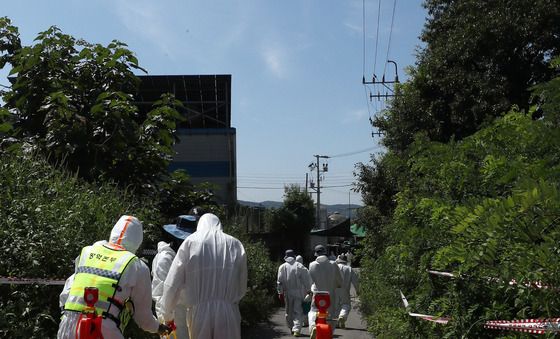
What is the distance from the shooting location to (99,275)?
5031 mm

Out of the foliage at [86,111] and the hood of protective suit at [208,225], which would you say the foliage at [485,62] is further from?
the hood of protective suit at [208,225]

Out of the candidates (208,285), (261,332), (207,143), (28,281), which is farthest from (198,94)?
(28,281)

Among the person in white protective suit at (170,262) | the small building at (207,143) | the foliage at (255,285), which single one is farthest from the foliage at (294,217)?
the person in white protective suit at (170,262)

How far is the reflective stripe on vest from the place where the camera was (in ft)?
16.3

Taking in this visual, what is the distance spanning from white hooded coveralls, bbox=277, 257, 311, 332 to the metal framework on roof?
17.4 m

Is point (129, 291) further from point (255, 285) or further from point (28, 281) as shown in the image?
point (255, 285)

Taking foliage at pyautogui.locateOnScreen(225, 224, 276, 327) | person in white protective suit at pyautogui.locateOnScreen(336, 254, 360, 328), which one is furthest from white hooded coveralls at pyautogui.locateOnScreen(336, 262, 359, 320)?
foliage at pyautogui.locateOnScreen(225, 224, 276, 327)

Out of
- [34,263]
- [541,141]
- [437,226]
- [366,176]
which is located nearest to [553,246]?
[541,141]

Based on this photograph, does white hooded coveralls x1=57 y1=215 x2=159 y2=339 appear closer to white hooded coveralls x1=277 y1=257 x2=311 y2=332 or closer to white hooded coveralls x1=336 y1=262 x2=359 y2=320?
white hooded coveralls x1=277 y1=257 x2=311 y2=332

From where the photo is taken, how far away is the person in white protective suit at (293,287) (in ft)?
48.9

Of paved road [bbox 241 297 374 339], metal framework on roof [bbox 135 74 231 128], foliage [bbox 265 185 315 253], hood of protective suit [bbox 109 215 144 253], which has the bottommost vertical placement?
paved road [bbox 241 297 374 339]

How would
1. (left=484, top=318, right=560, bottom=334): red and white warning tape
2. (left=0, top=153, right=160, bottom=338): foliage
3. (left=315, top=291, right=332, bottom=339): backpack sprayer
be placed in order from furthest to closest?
(left=315, top=291, right=332, bottom=339): backpack sprayer, (left=0, top=153, right=160, bottom=338): foliage, (left=484, top=318, right=560, bottom=334): red and white warning tape

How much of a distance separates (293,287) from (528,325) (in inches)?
455

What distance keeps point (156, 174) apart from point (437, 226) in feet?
22.0
